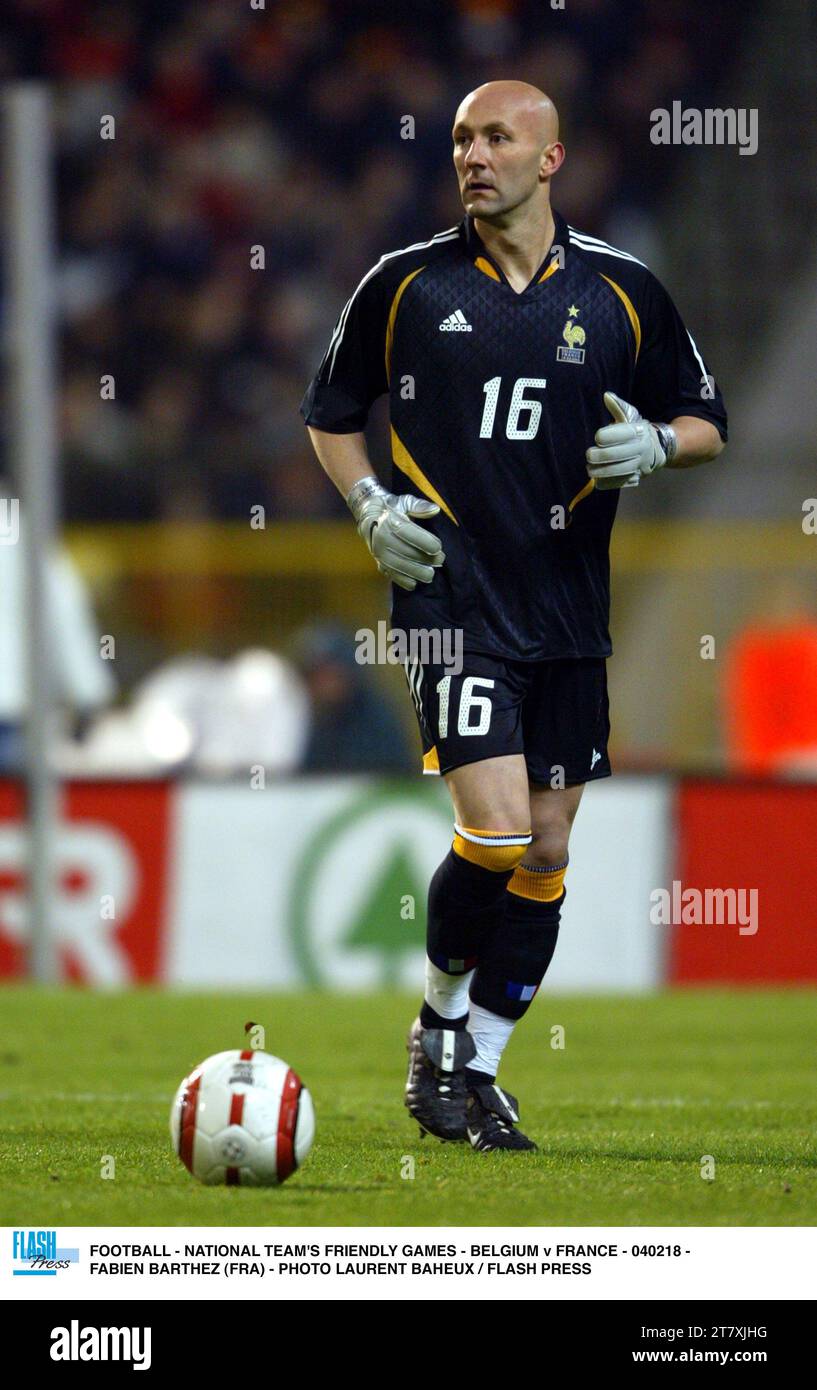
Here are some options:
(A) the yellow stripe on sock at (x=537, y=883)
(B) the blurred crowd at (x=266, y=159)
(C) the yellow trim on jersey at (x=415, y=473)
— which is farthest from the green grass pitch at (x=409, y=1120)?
(B) the blurred crowd at (x=266, y=159)

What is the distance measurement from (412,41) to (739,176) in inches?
119

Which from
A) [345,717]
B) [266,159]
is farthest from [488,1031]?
[266,159]

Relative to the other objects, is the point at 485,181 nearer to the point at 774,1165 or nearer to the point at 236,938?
the point at 774,1165

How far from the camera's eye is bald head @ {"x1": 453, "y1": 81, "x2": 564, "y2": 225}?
181 inches

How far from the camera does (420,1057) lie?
4.93 meters

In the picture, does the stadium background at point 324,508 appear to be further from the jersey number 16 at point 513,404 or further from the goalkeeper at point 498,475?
the jersey number 16 at point 513,404

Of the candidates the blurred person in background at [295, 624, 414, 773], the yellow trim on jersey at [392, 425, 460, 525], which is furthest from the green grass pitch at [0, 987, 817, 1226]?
the blurred person in background at [295, 624, 414, 773]

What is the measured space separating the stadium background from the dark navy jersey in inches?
177

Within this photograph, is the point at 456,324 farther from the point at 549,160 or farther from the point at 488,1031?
the point at 488,1031

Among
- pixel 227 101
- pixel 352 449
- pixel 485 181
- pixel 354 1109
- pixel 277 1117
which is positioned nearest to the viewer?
pixel 277 1117

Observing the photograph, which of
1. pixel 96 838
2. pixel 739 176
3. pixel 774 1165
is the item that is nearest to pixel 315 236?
pixel 739 176

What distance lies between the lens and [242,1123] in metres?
4.12

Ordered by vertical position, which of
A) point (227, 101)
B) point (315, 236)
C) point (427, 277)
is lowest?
point (427, 277)
